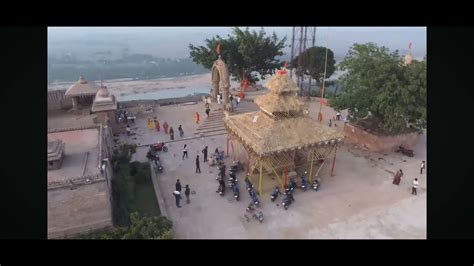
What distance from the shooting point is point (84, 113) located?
72.5 feet

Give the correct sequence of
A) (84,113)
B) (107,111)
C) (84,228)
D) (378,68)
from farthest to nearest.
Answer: (84,113) < (107,111) < (378,68) < (84,228)

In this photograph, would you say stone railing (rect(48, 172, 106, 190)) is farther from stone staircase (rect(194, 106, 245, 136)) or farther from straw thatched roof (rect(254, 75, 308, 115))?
stone staircase (rect(194, 106, 245, 136))

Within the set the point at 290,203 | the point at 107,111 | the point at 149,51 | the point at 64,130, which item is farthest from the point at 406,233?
the point at 149,51

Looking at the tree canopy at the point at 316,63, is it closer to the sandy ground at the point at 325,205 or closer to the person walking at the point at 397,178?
the sandy ground at the point at 325,205

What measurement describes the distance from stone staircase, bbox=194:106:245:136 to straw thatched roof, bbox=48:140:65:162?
31.4 feet

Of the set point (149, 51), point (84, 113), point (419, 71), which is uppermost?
point (149, 51)

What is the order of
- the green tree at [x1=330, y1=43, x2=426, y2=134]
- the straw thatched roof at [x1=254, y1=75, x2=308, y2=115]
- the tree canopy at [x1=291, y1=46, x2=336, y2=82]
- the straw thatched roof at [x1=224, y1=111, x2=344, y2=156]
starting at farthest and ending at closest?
the tree canopy at [x1=291, y1=46, x2=336, y2=82], the green tree at [x1=330, y1=43, x2=426, y2=134], the straw thatched roof at [x1=254, y1=75, x2=308, y2=115], the straw thatched roof at [x1=224, y1=111, x2=344, y2=156]

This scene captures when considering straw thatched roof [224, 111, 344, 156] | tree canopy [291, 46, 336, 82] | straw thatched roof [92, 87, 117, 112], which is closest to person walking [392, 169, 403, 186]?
straw thatched roof [224, 111, 344, 156]

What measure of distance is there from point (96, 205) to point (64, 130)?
6.08 metres

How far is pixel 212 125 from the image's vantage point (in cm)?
2228

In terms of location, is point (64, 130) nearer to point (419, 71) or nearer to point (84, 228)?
point (84, 228)

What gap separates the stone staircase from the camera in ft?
71.2

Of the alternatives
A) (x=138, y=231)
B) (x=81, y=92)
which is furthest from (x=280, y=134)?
(x=81, y=92)

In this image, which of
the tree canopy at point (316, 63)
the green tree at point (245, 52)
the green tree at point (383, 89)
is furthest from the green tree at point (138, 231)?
the tree canopy at point (316, 63)
